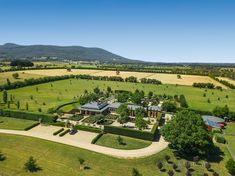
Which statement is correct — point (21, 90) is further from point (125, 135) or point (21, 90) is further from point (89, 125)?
point (125, 135)

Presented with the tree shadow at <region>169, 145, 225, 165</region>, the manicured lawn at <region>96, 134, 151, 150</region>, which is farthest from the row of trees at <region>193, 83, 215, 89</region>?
the manicured lawn at <region>96, 134, 151, 150</region>

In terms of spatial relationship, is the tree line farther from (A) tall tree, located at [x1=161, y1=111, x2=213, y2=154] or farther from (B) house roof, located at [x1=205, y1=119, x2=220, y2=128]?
(A) tall tree, located at [x1=161, y1=111, x2=213, y2=154]

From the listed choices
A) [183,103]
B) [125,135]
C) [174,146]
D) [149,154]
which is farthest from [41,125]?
[183,103]

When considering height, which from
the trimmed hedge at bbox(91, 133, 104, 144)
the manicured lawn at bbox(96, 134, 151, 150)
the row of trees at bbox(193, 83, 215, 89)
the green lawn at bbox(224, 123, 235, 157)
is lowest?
the manicured lawn at bbox(96, 134, 151, 150)

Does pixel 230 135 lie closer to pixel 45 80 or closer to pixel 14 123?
pixel 14 123

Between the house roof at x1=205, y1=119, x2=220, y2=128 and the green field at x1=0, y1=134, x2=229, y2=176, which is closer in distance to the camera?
the green field at x1=0, y1=134, x2=229, y2=176
